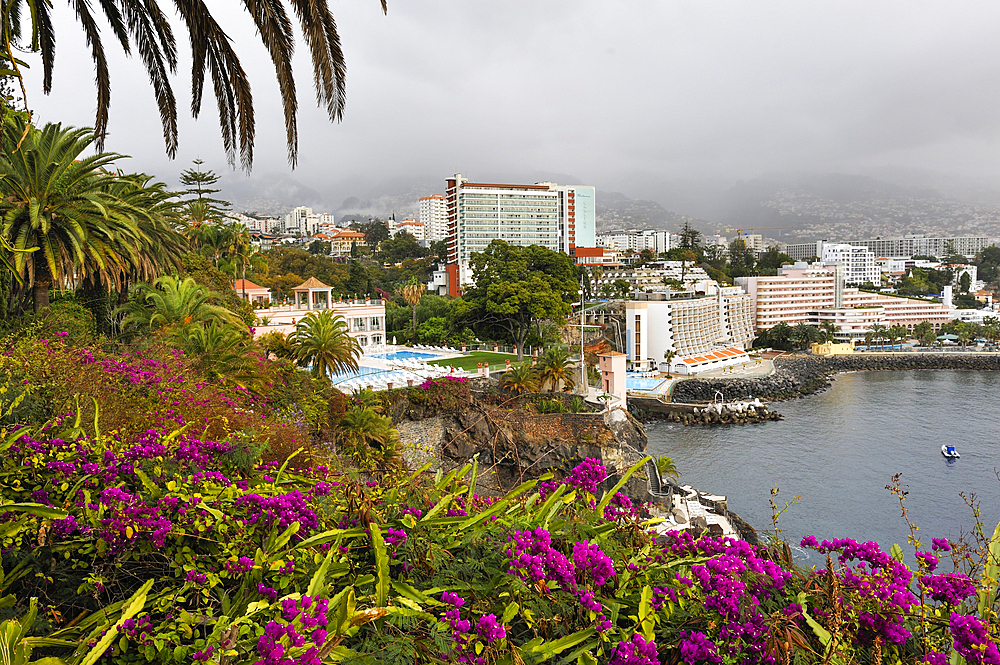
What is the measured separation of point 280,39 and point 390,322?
3528 cm

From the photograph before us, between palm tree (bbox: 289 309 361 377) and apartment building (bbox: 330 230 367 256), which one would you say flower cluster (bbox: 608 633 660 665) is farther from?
apartment building (bbox: 330 230 367 256)

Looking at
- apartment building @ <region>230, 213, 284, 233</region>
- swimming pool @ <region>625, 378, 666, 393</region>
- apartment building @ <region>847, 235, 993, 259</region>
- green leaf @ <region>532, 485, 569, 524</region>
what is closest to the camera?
green leaf @ <region>532, 485, 569, 524</region>

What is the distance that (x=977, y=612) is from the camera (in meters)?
1.54

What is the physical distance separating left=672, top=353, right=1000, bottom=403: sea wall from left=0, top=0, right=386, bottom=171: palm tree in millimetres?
36721

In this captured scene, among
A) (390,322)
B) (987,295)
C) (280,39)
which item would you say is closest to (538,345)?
(390,322)

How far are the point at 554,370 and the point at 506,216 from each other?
66593mm

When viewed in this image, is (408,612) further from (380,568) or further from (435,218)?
(435,218)

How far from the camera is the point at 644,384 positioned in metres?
39.2

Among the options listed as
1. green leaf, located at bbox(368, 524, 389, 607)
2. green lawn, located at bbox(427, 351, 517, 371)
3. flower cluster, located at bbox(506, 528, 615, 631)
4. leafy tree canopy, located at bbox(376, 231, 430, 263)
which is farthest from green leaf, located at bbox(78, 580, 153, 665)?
leafy tree canopy, located at bbox(376, 231, 430, 263)

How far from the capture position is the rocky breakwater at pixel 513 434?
14359 millimetres

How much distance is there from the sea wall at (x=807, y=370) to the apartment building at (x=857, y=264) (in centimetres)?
4050

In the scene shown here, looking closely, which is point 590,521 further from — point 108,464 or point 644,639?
point 108,464

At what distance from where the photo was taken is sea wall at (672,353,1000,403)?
38.4 meters

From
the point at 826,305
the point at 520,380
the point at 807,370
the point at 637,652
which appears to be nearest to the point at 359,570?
the point at 637,652
